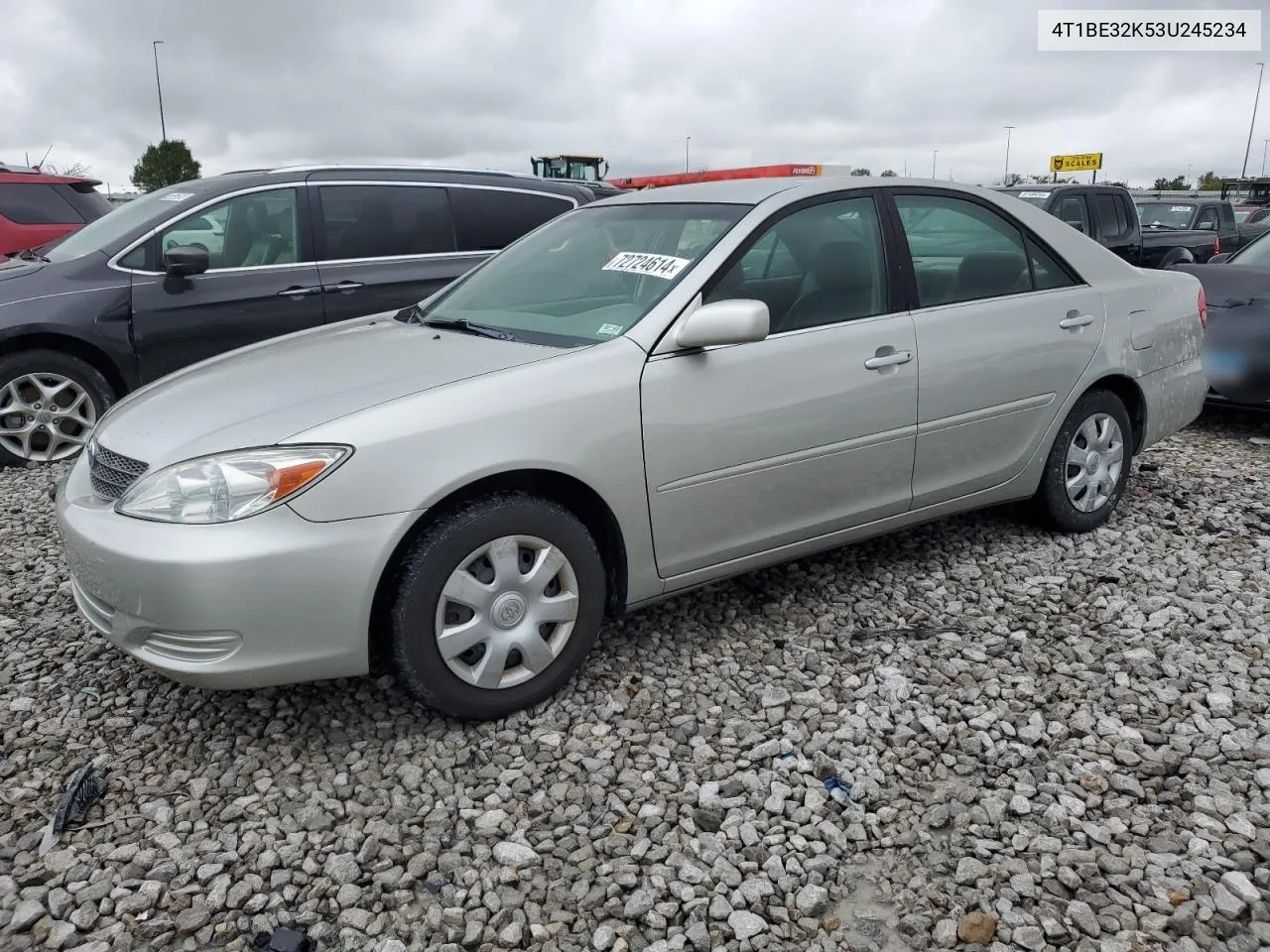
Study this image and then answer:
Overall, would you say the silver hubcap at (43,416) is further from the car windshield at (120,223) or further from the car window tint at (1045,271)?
the car window tint at (1045,271)

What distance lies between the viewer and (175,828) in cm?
267

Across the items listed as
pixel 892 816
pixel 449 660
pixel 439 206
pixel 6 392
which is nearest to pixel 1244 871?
pixel 892 816

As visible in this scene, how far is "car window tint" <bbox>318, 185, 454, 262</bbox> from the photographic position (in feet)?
20.5

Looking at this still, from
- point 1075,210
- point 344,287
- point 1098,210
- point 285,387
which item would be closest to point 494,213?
point 344,287

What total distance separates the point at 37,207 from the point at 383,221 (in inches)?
193

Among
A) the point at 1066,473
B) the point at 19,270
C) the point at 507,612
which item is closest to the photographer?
the point at 507,612

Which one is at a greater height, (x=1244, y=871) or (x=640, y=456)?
(x=640, y=456)

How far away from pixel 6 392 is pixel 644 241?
405 cm

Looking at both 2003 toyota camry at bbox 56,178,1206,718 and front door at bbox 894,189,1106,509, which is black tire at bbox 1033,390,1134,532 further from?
front door at bbox 894,189,1106,509

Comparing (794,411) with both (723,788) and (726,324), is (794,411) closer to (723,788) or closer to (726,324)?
(726,324)

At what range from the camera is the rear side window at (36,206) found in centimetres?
917

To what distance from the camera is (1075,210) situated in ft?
36.5

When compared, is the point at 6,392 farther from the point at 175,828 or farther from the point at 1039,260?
the point at 1039,260

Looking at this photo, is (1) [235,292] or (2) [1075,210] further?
(2) [1075,210]
